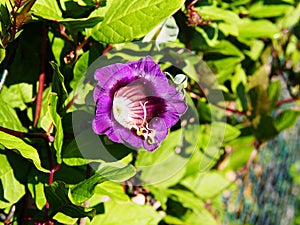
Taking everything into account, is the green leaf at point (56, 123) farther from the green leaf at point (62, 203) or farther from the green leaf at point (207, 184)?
the green leaf at point (207, 184)

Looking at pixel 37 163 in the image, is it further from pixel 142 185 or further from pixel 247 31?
pixel 247 31

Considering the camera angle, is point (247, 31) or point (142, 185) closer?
point (142, 185)

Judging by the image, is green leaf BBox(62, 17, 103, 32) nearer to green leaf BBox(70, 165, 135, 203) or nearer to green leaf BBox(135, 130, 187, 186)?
green leaf BBox(70, 165, 135, 203)

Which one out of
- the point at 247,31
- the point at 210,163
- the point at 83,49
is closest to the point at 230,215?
the point at 210,163

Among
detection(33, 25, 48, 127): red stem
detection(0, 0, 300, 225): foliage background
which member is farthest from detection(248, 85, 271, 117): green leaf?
detection(33, 25, 48, 127): red stem

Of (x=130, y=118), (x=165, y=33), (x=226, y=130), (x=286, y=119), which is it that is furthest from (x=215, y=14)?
(x=286, y=119)

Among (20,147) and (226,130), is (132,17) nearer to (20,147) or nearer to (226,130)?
(20,147)
